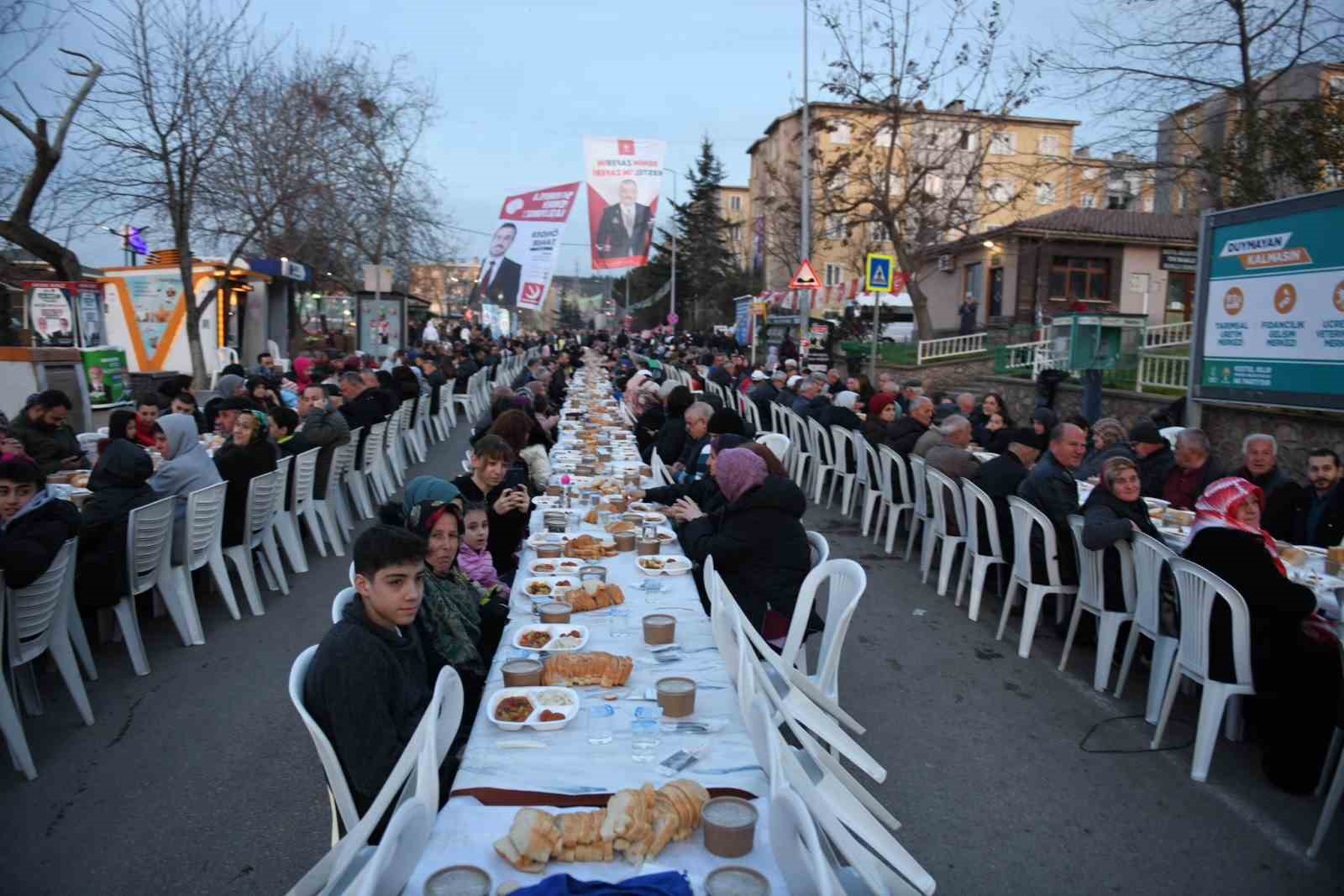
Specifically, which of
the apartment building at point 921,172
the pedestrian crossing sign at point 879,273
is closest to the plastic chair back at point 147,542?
the pedestrian crossing sign at point 879,273

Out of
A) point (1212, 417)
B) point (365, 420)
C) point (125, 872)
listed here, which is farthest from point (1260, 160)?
point (125, 872)

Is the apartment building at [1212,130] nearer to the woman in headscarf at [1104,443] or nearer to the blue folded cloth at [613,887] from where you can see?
the woman in headscarf at [1104,443]

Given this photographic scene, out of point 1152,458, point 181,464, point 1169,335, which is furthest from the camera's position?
point 1169,335

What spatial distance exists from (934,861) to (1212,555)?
2.08 meters

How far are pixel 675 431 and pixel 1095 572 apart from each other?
414 cm

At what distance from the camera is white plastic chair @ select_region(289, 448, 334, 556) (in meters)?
7.10

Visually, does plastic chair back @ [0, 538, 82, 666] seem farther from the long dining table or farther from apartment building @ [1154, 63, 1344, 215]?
apartment building @ [1154, 63, 1344, 215]

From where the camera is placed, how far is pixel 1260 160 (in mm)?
12281

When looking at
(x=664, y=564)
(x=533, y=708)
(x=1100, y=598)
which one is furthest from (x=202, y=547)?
(x=1100, y=598)

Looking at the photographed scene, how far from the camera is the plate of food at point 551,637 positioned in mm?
3141

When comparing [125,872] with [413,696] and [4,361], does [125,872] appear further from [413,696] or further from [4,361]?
[4,361]

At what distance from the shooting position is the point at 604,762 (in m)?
2.38

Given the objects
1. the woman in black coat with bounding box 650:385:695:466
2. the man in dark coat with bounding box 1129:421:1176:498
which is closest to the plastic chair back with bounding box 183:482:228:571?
the woman in black coat with bounding box 650:385:695:466

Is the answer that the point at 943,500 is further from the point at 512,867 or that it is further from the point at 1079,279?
the point at 1079,279
